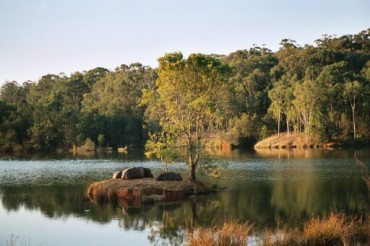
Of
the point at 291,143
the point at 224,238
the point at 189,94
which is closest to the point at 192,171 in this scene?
the point at 189,94

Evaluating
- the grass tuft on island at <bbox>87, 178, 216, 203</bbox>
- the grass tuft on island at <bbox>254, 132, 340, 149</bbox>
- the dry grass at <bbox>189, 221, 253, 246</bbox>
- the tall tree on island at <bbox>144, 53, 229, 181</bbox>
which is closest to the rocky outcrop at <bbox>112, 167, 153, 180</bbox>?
the grass tuft on island at <bbox>87, 178, 216, 203</bbox>

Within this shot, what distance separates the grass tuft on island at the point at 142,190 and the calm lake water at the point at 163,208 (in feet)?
3.64

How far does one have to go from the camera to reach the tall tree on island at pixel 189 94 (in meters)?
32.8

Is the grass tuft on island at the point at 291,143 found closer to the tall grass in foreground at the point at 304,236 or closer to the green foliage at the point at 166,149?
→ the green foliage at the point at 166,149

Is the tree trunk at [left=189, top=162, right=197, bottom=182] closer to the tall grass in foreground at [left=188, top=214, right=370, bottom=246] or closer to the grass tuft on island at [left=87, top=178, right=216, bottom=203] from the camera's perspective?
the grass tuft on island at [left=87, top=178, right=216, bottom=203]

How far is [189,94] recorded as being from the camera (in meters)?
33.3

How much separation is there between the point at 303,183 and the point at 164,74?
12.9 meters

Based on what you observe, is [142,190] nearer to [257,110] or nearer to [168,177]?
[168,177]

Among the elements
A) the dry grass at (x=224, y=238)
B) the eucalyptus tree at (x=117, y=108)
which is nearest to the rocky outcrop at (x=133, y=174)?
the dry grass at (x=224, y=238)

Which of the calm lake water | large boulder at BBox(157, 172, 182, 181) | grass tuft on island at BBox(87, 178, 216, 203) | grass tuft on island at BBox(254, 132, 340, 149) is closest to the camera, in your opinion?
the calm lake water

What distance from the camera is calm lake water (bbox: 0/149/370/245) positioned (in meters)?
21.5

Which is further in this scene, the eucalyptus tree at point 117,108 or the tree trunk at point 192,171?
the eucalyptus tree at point 117,108

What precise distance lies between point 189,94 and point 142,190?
24.5 feet

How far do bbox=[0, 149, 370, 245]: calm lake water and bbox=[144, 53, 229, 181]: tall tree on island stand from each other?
173 inches
